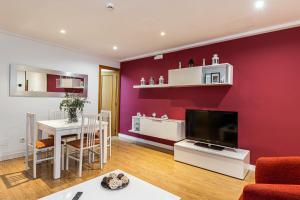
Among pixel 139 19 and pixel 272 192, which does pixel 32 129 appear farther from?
pixel 272 192

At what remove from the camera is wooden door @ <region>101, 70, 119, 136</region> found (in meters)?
5.70

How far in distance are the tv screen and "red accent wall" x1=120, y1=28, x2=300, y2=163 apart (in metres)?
0.27

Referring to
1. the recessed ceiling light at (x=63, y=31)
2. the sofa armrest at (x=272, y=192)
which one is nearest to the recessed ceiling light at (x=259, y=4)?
the sofa armrest at (x=272, y=192)

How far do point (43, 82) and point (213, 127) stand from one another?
373cm

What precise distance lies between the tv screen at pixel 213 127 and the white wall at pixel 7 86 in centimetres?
314

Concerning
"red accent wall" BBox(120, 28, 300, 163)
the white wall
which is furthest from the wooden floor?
"red accent wall" BBox(120, 28, 300, 163)

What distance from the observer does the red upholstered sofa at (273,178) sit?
123 centimetres

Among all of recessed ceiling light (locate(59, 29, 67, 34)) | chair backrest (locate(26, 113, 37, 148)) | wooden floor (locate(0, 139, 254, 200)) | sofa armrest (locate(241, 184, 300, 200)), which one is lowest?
wooden floor (locate(0, 139, 254, 200))

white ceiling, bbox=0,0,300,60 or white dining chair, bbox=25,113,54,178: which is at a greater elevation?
white ceiling, bbox=0,0,300,60

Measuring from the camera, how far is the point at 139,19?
8.97ft

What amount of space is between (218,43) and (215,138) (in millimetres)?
1883

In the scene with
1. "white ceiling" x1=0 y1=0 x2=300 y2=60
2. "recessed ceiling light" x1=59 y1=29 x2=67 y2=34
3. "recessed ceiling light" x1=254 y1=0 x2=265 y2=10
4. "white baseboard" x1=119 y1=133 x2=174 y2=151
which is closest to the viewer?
"recessed ceiling light" x1=254 y1=0 x2=265 y2=10

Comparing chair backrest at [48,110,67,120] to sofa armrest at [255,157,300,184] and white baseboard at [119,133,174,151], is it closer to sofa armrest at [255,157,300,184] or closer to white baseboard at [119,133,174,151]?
white baseboard at [119,133,174,151]

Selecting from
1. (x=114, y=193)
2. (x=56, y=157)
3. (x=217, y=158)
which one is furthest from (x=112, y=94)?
(x=114, y=193)
